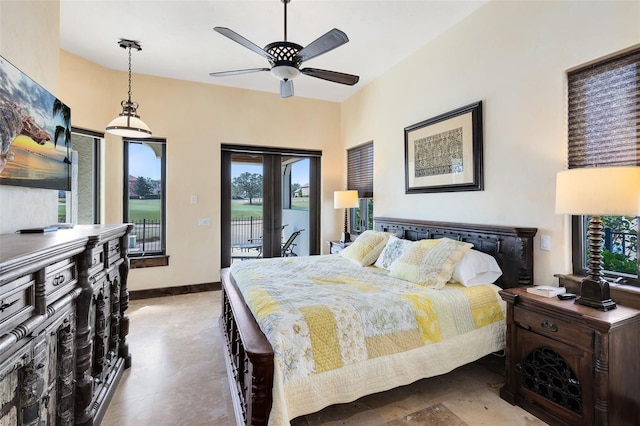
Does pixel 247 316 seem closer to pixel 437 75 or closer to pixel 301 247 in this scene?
pixel 437 75

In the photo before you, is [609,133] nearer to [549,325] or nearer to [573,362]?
[549,325]

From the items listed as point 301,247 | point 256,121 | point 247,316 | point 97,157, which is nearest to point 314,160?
point 256,121

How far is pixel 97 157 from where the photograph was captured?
4258mm

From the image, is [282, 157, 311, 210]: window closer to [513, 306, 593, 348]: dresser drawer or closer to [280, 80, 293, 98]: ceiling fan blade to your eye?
[280, 80, 293, 98]: ceiling fan blade

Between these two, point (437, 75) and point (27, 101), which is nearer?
point (27, 101)

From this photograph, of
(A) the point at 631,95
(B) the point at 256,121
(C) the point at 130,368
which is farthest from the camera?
(B) the point at 256,121

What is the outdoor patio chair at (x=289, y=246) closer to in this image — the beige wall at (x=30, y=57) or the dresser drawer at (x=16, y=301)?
the beige wall at (x=30, y=57)

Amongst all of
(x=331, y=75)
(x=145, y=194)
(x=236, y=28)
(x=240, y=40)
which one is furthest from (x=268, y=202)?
(x=240, y=40)

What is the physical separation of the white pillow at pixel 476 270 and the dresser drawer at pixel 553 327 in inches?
16.2

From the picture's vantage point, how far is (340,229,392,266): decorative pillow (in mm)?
3344

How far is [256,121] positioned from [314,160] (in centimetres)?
122

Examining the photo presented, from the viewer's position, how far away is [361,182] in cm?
512

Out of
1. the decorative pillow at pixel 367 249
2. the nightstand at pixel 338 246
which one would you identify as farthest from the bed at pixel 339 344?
the nightstand at pixel 338 246

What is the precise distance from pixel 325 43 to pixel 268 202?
133 inches
